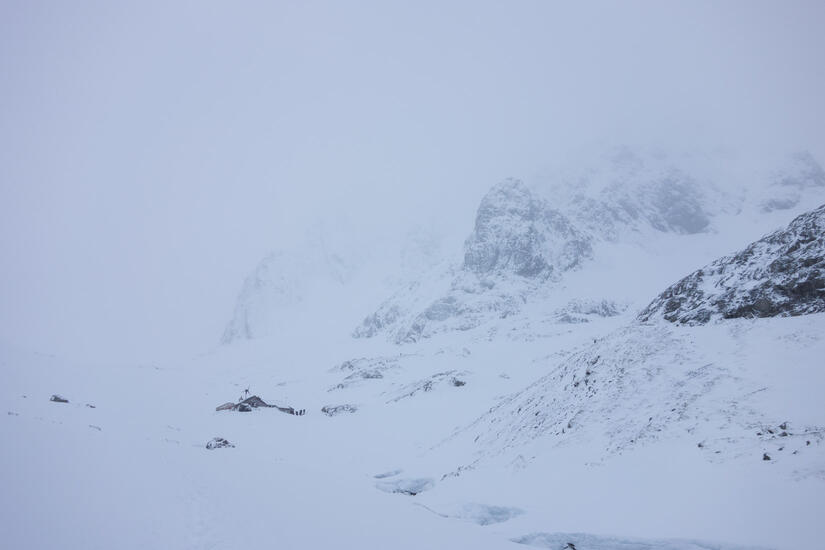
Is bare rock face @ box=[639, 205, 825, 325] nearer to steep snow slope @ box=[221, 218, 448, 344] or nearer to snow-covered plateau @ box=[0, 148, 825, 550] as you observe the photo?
snow-covered plateau @ box=[0, 148, 825, 550]

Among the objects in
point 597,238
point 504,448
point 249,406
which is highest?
point 597,238

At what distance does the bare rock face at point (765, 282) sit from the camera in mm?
17656

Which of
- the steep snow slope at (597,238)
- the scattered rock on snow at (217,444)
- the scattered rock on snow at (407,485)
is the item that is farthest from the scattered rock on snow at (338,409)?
the steep snow slope at (597,238)

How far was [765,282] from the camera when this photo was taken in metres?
19.3

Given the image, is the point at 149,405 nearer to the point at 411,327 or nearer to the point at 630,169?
the point at 411,327

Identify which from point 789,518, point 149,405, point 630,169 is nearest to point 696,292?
point 789,518

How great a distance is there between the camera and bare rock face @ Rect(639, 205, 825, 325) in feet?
57.9

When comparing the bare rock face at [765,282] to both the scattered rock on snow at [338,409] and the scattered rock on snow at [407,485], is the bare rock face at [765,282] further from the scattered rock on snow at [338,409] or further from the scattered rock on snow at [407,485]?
the scattered rock on snow at [338,409]

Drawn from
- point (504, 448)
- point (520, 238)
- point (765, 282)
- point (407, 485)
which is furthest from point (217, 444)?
point (520, 238)

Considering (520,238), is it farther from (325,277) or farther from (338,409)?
(325,277)

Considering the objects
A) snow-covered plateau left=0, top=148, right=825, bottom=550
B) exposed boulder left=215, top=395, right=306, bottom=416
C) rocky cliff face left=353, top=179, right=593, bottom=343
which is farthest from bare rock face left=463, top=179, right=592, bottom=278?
exposed boulder left=215, top=395, right=306, bottom=416

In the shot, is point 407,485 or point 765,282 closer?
point 765,282

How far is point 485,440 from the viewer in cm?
2266

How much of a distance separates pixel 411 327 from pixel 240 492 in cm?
8095
